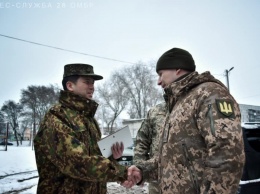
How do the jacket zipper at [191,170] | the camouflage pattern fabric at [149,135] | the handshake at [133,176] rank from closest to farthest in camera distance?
1. the jacket zipper at [191,170]
2. the handshake at [133,176]
3. the camouflage pattern fabric at [149,135]

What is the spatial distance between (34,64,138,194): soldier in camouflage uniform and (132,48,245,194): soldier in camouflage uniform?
55 cm

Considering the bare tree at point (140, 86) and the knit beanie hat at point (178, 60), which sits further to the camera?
the bare tree at point (140, 86)

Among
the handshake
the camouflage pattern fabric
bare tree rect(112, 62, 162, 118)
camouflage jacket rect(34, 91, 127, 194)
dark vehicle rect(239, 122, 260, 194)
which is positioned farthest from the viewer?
bare tree rect(112, 62, 162, 118)

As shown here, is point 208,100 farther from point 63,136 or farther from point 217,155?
point 63,136

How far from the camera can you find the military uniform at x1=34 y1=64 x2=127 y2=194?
196 centimetres

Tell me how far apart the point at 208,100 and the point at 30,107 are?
43.1 m

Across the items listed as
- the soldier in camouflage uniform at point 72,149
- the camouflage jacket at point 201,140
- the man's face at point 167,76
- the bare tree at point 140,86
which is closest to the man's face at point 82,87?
the soldier in camouflage uniform at point 72,149

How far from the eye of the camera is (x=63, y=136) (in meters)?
1.98

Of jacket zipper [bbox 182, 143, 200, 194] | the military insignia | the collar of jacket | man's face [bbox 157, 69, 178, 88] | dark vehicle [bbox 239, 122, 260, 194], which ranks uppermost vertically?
man's face [bbox 157, 69, 178, 88]

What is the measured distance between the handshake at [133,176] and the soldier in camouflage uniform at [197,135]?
464 mm

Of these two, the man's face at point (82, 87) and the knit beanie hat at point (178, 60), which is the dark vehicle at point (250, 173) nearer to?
the knit beanie hat at point (178, 60)

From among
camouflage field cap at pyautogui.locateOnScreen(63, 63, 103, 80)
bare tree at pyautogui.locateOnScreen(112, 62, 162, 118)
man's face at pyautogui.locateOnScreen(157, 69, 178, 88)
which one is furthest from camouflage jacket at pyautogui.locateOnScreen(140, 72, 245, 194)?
bare tree at pyautogui.locateOnScreen(112, 62, 162, 118)

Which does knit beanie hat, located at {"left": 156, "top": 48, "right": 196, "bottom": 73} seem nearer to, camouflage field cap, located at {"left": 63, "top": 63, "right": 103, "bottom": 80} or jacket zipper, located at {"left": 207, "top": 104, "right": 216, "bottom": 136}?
jacket zipper, located at {"left": 207, "top": 104, "right": 216, "bottom": 136}

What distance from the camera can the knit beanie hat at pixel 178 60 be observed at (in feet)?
6.70
